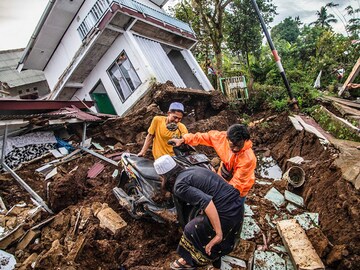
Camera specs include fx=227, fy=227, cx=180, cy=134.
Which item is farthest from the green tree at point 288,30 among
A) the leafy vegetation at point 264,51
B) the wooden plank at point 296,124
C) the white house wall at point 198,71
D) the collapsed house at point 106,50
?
the wooden plank at point 296,124

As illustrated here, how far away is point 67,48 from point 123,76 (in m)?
3.78

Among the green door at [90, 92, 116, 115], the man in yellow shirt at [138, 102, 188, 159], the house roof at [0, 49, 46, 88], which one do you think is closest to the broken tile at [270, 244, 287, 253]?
the man in yellow shirt at [138, 102, 188, 159]

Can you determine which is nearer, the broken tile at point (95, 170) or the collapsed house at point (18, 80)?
the broken tile at point (95, 170)

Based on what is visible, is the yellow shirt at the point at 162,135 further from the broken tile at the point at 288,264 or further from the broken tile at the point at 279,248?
the broken tile at the point at 288,264

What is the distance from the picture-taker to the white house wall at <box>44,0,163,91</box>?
1080cm

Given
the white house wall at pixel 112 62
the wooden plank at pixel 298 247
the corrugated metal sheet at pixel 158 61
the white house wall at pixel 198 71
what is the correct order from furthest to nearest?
1. the white house wall at pixel 198 71
2. the corrugated metal sheet at pixel 158 61
3. the white house wall at pixel 112 62
4. the wooden plank at pixel 298 247

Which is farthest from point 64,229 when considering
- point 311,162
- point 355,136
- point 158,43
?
point 158,43

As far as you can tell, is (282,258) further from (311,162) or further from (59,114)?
(59,114)

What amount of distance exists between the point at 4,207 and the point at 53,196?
1.08m

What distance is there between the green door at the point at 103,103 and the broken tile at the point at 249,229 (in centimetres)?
959

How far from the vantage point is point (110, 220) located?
3.83 m

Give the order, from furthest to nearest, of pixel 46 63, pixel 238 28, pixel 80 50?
pixel 238 28, pixel 46 63, pixel 80 50

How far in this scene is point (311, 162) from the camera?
543 centimetres

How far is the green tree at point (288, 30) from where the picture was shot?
47.4 meters
